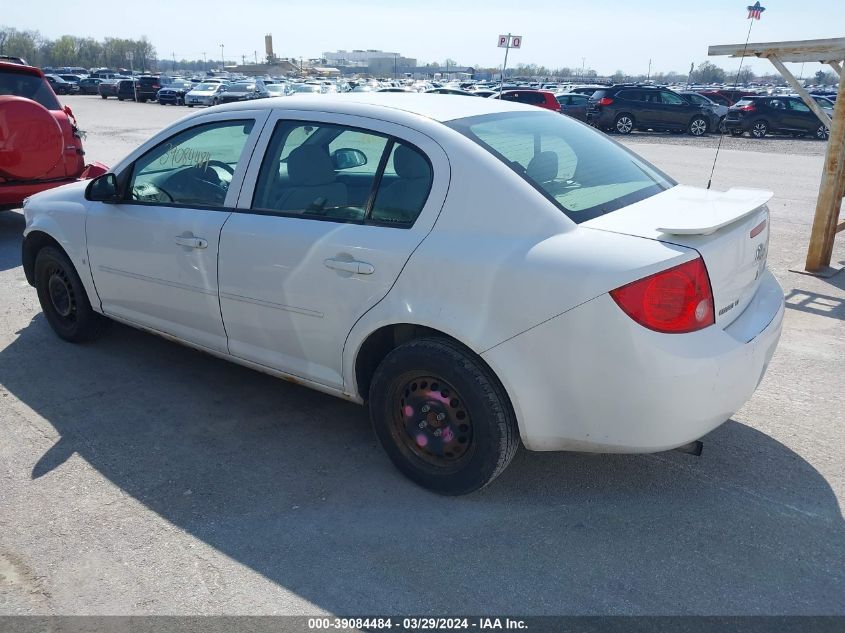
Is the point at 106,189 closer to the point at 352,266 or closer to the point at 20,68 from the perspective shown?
the point at 352,266

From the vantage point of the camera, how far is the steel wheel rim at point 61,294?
16.1ft

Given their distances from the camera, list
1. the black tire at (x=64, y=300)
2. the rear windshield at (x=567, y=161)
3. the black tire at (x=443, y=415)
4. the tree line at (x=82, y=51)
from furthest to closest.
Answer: the tree line at (x=82, y=51) → the black tire at (x=64, y=300) → the rear windshield at (x=567, y=161) → the black tire at (x=443, y=415)

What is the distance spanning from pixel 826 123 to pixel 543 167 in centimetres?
523

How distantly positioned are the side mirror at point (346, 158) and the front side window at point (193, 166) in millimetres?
550

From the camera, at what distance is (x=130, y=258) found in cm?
427

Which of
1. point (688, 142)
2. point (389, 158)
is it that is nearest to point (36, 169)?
point (389, 158)

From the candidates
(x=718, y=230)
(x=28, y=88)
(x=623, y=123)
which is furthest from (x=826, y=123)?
(x=623, y=123)

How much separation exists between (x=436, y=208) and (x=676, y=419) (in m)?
1.31

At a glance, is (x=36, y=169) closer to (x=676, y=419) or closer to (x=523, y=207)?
(x=523, y=207)

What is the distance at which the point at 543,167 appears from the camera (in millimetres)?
3256

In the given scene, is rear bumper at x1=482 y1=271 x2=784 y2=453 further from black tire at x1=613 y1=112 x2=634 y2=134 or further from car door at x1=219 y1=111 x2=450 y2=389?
black tire at x1=613 y1=112 x2=634 y2=134

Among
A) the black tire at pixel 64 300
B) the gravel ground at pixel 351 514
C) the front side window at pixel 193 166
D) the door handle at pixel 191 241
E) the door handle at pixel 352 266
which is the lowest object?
the gravel ground at pixel 351 514

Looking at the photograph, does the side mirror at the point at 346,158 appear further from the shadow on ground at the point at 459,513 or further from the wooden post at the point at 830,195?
the wooden post at the point at 830,195

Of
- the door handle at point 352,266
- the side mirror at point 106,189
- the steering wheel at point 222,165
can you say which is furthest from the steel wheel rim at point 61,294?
the door handle at point 352,266
